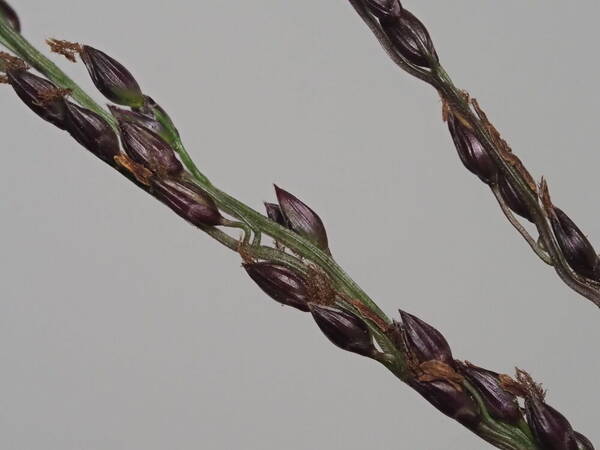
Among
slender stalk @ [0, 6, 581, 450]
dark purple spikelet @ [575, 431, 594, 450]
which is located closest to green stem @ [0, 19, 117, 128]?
slender stalk @ [0, 6, 581, 450]

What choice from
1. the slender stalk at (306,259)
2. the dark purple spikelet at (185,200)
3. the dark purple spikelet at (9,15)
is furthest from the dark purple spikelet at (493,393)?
the dark purple spikelet at (9,15)

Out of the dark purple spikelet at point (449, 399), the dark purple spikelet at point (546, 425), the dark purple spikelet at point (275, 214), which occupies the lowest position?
the dark purple spikelet at point (449, 399)

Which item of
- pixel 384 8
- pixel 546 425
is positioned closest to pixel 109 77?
pixel 384 8

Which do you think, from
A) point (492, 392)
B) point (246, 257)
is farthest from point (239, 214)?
point (492, 392)

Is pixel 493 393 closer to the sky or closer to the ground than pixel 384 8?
closer to the ground

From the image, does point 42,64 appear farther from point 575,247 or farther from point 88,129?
point 575,247

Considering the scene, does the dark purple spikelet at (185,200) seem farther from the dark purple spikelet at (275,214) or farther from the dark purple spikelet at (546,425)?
the dark purple spikelet at (546,425)

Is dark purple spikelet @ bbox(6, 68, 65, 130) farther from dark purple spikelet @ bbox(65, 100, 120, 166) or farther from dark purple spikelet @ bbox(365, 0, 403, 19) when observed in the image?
dark purple spikelet @ bbox(365, 0, 403, 19)
